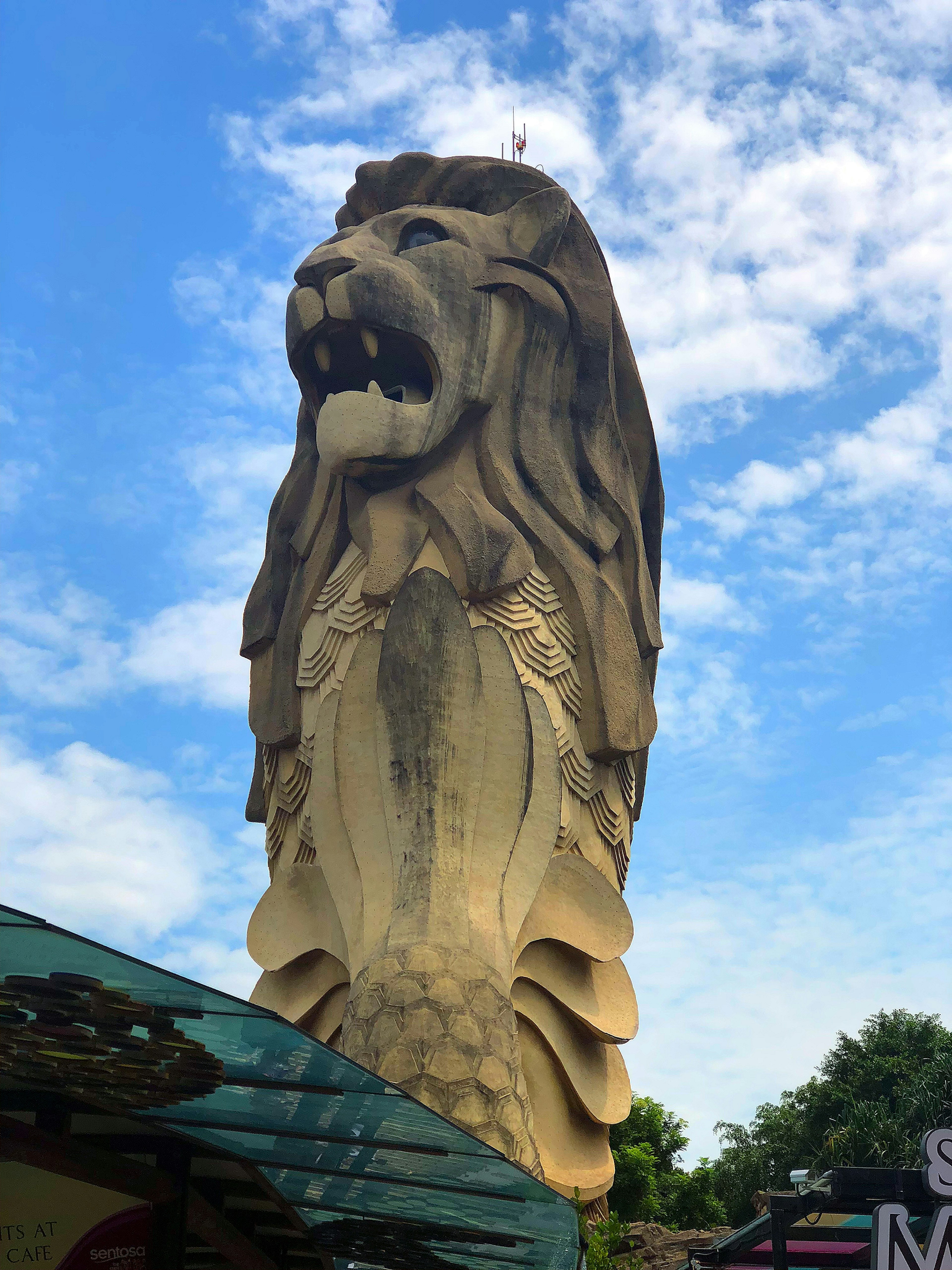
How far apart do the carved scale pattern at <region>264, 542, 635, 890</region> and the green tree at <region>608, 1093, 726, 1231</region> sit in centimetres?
899

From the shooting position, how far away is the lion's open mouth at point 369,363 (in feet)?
41.2

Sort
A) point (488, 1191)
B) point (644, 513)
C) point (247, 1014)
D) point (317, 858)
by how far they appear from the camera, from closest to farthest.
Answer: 1. point (247, 1014)
2. point (488, 1191)
3. point (317, 858)
4. point (644, 513)

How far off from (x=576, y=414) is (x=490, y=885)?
15.5 ft

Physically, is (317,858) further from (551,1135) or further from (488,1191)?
(488,1191)

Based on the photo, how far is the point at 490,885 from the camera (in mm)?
11352

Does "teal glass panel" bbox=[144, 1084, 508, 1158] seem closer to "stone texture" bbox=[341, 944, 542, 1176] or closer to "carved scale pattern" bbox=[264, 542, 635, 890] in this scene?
"stone texture" bbox=[341, 944, 542, 1176]

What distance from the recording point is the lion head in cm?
1241

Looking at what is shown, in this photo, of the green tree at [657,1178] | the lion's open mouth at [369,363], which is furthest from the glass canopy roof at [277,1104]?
the green tree at [657,1178]

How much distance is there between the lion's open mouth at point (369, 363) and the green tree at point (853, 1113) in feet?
51.7

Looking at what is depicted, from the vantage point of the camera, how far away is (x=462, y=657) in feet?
38.8

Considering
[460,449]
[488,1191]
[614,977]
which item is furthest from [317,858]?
[488,1191]

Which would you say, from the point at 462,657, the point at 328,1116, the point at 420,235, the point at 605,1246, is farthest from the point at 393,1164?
the point at 420,235

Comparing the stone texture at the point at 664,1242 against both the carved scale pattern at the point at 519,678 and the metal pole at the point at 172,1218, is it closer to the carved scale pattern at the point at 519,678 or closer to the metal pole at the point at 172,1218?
the carved scale pattern at the point at 519,678

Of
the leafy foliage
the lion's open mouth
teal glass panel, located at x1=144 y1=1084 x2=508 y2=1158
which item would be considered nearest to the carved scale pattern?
the lion's open mouth
